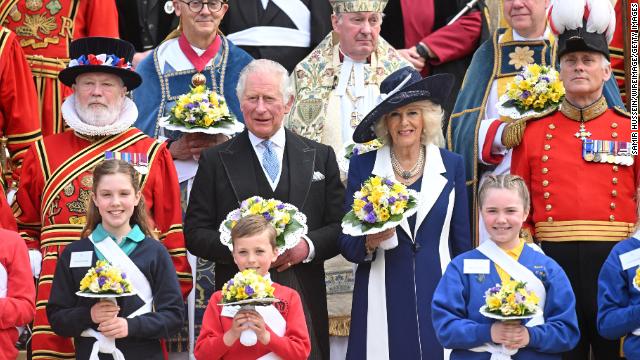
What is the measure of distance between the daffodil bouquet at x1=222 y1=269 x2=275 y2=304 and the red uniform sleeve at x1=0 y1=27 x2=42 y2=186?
9.56 feet

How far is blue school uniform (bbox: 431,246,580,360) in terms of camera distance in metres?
7.77

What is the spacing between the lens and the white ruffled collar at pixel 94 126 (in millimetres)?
8961

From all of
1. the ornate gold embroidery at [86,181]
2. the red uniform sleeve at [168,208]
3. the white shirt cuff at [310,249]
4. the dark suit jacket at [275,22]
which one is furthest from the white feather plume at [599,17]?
the ornate gold embroidery at [86,181]

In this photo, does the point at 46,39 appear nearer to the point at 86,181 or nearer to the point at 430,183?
the point at 86,181

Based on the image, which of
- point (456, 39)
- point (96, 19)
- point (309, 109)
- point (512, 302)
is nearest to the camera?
point (512, 302)

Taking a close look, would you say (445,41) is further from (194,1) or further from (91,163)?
(91,163)

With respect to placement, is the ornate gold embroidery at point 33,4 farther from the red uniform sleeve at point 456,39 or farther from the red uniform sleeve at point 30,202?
the red uniform sleeve at point 456,39

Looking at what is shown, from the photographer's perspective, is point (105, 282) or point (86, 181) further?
point (86, 181)

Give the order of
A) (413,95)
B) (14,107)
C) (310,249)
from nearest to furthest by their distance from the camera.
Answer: (310,249) → (413,95) → (14,107)

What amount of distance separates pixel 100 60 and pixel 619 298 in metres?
3.37

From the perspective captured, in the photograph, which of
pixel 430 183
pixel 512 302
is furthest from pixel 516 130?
pixel 512 302

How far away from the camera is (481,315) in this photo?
7.88 metres

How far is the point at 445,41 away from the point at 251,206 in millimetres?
3828

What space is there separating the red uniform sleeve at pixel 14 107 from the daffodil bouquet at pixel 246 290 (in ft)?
9.56
